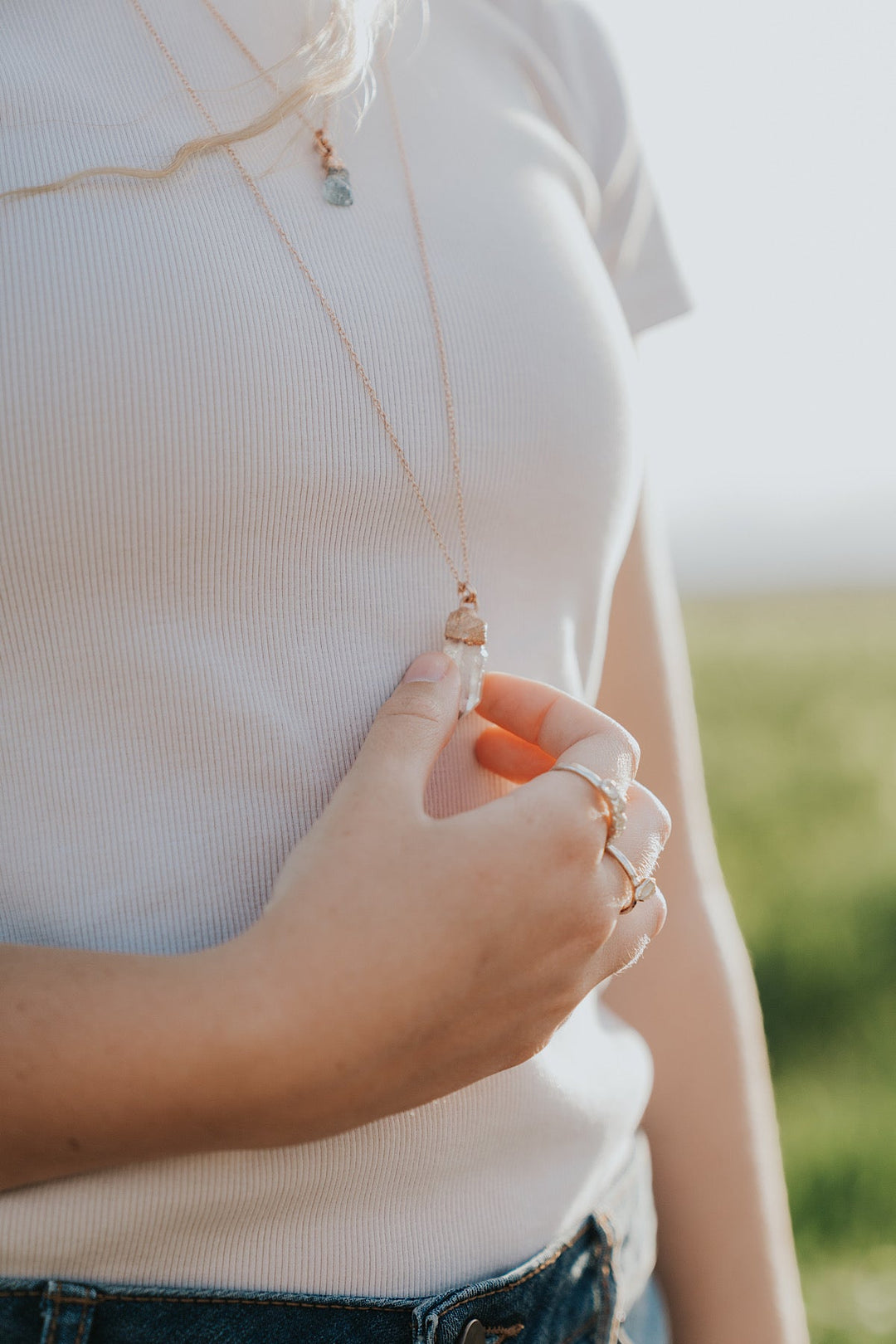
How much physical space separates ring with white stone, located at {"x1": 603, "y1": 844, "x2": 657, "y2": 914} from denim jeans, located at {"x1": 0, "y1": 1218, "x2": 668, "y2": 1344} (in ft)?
1.09

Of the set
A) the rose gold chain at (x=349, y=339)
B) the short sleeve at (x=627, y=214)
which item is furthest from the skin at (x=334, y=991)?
the short sleeve at (x=627, y=214)

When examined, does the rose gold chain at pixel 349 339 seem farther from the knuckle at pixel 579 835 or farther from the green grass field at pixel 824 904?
the green grass field at pixel 824 904

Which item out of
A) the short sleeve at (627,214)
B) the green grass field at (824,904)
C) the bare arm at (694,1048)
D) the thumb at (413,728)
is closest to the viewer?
the thumb at (413,728)

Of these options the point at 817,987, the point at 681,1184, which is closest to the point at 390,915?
the point at 681,1184

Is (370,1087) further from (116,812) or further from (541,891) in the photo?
(116,812)

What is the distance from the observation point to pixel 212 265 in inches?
35.5

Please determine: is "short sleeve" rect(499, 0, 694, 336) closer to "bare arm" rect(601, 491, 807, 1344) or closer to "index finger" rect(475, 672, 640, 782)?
"bare arm" rect(601, 491, 807, 1344)

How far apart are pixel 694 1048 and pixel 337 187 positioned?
1006 millimetres

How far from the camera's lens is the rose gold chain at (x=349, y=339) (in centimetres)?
95

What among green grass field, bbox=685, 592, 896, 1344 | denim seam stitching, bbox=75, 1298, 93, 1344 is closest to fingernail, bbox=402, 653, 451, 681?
denim seam stitching, bbox=75, 1298, 93, 1344

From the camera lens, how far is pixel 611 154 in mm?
1303

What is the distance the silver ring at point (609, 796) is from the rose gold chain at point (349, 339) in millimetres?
198

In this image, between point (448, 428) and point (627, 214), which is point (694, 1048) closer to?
point (448, 428)

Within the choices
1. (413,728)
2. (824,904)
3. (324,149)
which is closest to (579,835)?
(413,728)
